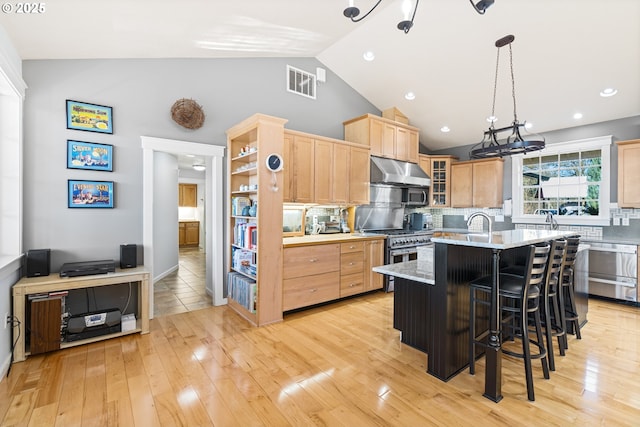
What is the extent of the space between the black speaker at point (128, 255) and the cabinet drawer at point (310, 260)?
1654 millimetres

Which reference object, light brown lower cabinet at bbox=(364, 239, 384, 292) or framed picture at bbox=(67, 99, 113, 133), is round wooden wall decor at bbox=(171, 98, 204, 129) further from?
light brown lower cabinet at bbox=(364, 239, 384, 292)

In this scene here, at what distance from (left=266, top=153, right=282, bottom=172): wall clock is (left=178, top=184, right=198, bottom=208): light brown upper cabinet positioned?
7.51 meters

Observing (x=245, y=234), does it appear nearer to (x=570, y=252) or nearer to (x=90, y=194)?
(x=90, y=194)

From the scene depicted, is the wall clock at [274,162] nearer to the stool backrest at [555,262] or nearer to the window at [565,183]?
the stool backrest at [555,262]

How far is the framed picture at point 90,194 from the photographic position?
3104mm

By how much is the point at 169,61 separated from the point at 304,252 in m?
2.90

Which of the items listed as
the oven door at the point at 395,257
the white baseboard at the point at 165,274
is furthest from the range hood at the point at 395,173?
the white baseboard at the point at 165,274

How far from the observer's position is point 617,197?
452cm

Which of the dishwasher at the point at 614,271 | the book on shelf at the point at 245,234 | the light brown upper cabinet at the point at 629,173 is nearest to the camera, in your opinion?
the book on shelf at the point at 245,234

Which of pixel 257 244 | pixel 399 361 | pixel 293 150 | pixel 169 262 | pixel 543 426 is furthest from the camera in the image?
pixel 169 262

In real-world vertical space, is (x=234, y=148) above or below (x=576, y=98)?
below

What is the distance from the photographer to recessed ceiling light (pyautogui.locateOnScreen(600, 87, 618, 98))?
414 cm

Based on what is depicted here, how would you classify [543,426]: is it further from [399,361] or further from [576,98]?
[576,98]

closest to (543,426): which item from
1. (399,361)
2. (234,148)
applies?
(399,361)
